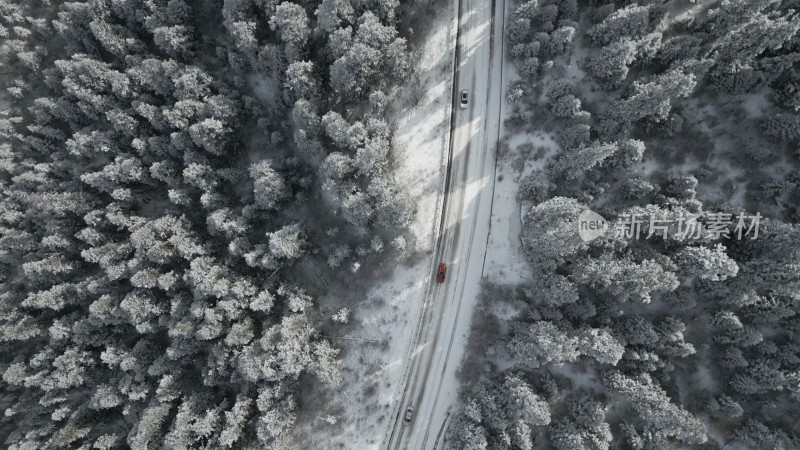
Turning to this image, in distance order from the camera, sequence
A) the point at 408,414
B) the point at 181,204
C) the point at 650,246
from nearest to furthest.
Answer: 1. the point at 650,246
2. the point at 408,414
3. the point at 181,204

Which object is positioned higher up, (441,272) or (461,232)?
(461,232)

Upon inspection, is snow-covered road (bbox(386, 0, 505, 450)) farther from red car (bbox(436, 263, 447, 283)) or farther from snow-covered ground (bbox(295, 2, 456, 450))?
snow-covered ground (bbox(295, 2, 456, 450))

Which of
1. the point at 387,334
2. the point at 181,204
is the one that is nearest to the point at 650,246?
the point at 387,334

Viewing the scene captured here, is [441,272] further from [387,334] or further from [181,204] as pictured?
[181,204]

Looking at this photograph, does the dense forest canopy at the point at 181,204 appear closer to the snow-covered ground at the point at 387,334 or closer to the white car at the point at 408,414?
the snow-covered ground at the point at 387,334

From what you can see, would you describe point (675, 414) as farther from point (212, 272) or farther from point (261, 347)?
point (212, 272)

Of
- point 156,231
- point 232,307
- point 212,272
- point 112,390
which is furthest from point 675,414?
point 112,390

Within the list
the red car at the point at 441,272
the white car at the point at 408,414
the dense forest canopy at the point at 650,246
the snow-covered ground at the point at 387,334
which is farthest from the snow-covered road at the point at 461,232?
the dense forest canopy at the point at 650,246
